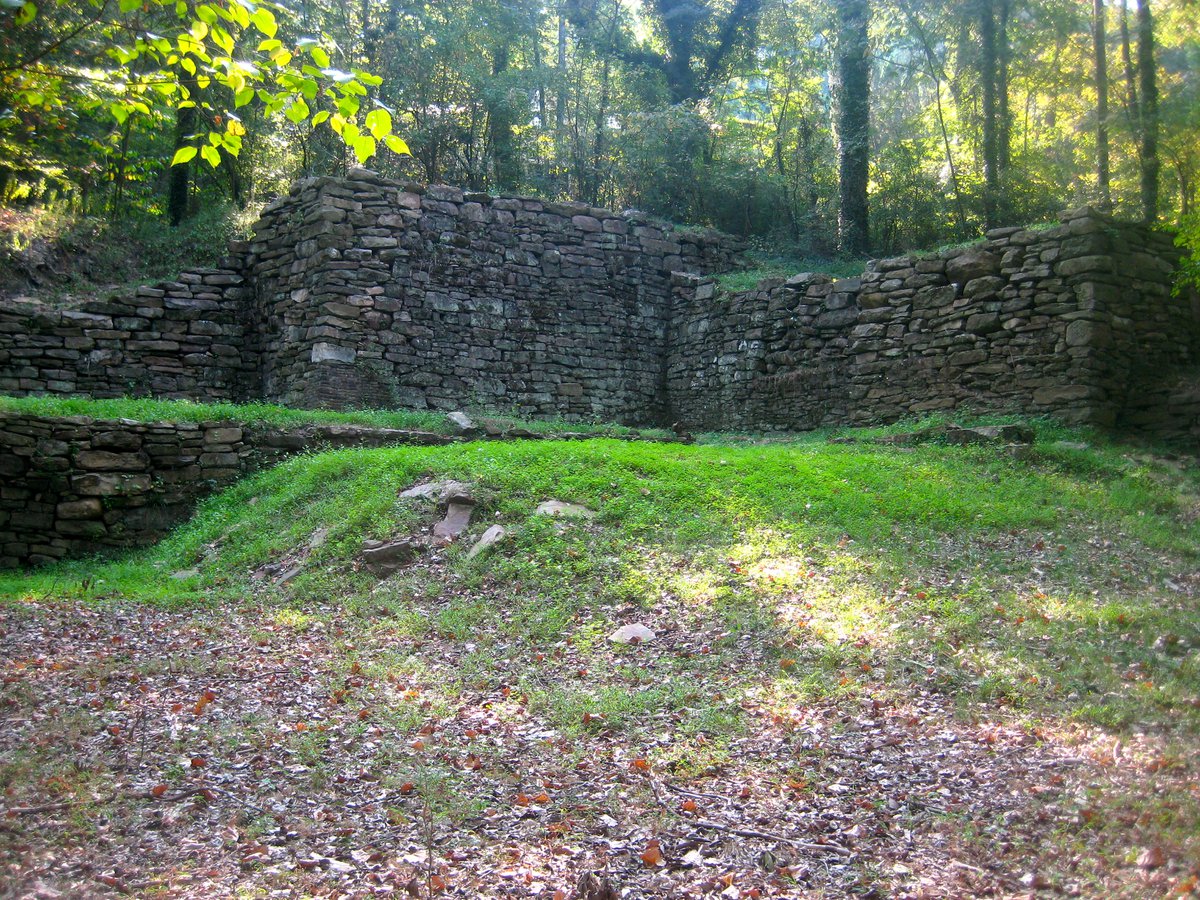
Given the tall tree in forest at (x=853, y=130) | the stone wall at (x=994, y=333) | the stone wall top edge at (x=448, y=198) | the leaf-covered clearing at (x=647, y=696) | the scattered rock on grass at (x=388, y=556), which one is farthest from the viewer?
the tall tree in forest at (x=853, y=130)

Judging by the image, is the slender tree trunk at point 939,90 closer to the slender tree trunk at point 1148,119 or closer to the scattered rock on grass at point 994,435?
the slender tree trunk at point 1148,119

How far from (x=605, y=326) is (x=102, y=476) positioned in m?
8.04

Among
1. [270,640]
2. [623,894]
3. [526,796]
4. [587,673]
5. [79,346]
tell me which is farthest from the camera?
[79,346]

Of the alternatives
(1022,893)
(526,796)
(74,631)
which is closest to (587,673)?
(526,796)

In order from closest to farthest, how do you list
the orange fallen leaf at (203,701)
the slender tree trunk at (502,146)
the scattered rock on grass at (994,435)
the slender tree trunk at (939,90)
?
the orange fallen leaf at (203,701) < the scattered rock on grass at (994,435) < the slender tree trunk at (939,90) < the slender tree trunk at (502,146)

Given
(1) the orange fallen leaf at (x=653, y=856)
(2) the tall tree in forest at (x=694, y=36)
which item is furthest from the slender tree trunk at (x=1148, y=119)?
(1) the orange fallen leaf at (x=653, y=856)

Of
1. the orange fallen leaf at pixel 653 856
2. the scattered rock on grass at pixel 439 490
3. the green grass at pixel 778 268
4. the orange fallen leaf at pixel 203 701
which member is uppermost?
the green grass at pixel 778 268

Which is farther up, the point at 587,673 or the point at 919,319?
the point at 919,319

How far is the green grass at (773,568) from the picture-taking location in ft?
16.9

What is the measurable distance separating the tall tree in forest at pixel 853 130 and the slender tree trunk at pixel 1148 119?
4714mm

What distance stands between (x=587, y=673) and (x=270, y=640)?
242cm

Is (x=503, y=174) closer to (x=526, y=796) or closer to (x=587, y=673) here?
(x=587, y=673)

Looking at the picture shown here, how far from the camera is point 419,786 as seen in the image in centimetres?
438

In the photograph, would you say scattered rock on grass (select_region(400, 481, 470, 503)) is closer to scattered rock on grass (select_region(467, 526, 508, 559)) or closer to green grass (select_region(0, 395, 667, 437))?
scattered rock on grass (select_region(467, 526, 508, 559))
